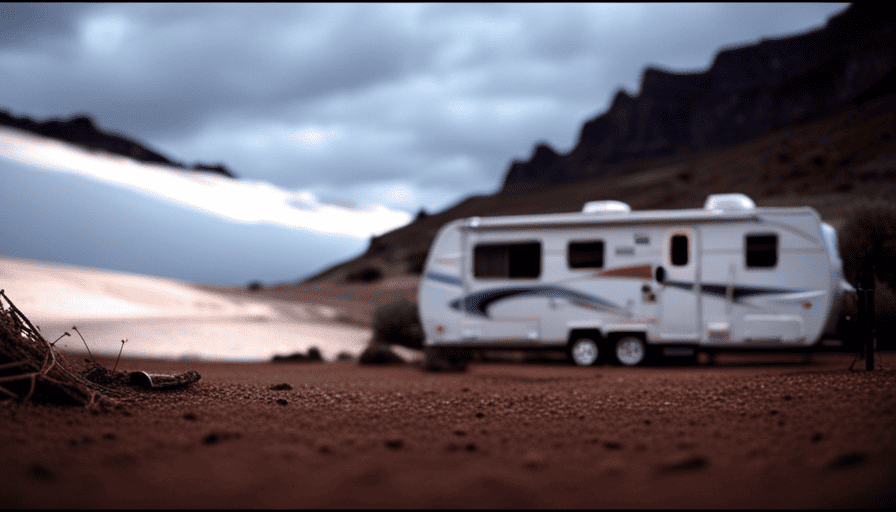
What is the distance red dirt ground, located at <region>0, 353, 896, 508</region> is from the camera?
2.38m

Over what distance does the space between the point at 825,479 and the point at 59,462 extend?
3042 mm

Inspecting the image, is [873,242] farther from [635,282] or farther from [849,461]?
[849,461]

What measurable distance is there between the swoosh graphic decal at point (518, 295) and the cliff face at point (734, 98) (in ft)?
197

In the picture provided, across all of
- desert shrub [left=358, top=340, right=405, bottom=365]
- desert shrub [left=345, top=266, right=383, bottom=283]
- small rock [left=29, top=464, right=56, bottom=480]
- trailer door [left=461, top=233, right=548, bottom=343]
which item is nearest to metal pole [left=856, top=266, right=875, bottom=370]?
trailer door [left=461, top=233, right=548, bottom=343]

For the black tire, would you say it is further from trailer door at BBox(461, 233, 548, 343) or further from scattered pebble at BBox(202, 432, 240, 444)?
scattered pebble at BBox(202, 432, 240, 444)

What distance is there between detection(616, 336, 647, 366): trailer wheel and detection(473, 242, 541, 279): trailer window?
1.95m

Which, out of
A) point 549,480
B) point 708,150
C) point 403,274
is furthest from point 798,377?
point 708,150

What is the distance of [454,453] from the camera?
3.17m

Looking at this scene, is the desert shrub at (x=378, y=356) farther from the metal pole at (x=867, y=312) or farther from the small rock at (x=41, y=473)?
the small rock at (x=41, y=473)

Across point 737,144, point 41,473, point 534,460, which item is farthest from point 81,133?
point 737,144

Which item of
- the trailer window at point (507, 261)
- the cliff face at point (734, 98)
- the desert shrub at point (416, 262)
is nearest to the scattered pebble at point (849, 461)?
the trailer window at point (507, 261)

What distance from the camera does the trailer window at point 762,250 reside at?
11023 millimetres

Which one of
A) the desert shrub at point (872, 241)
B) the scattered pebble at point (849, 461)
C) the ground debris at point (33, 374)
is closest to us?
the scattered pebble at point (849, 461)

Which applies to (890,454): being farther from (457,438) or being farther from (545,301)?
(545,301)
